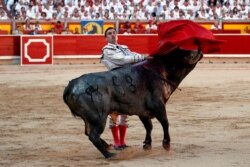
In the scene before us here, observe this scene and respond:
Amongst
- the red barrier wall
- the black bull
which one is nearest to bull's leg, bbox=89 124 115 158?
the black bull

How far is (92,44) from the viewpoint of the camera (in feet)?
69.5

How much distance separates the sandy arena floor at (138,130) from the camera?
7750 mm

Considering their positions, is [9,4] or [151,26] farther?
[9,4]

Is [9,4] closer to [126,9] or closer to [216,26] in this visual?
[126,9]

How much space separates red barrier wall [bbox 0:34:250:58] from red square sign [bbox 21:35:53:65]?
0.72 feet

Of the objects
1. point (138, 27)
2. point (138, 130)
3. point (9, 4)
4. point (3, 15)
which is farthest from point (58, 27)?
point (138, 130)

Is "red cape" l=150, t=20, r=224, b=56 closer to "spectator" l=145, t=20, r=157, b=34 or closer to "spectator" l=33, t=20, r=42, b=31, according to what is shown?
"spectator" l=33, t=20, r=42, b=31

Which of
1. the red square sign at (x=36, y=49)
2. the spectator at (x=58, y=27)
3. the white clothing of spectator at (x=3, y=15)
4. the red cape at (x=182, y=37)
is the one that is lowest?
the red square sign at (x=36, y=49)

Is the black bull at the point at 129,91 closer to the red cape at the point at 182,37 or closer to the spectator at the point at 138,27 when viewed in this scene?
the red cape at the point at 182,37

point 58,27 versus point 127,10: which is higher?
point 127,10

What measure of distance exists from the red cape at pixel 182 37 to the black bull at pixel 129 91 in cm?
10

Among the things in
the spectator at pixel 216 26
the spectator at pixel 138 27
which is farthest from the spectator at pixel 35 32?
the spectator at pixel 216 26

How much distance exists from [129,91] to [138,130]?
6.76ft

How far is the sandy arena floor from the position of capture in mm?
7750
